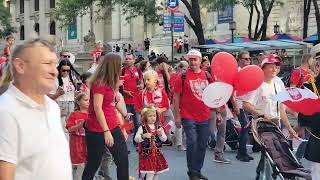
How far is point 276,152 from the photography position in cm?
632

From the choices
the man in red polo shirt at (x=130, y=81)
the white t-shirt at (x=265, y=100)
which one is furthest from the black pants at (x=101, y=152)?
the man in red polo shirt at (x=130, y=81)

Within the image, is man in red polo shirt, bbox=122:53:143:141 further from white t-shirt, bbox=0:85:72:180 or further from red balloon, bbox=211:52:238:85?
white t-shirt, bbox=0:85:72:180

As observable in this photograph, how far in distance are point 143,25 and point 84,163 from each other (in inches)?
2066

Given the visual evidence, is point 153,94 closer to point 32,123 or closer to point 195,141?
point 195,141

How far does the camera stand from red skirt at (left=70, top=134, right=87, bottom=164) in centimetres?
701

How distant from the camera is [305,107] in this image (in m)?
4.62

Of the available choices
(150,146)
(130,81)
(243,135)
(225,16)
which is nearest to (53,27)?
(225,16)

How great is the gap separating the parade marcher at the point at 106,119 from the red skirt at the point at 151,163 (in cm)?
73

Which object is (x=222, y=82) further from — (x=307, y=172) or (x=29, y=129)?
(x=29, y=129)

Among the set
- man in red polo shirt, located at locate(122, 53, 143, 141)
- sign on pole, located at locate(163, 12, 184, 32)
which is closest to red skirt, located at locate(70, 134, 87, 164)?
man in red polo shirt, located at locate(122, 53, 143, 141)

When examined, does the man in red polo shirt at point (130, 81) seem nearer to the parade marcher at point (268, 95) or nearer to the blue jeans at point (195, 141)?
the blue jeans at point (195, 141)

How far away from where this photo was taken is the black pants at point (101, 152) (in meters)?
6.34

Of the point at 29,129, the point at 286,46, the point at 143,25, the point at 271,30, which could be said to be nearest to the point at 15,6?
the point at 143,25

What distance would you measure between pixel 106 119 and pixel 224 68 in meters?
1.80
